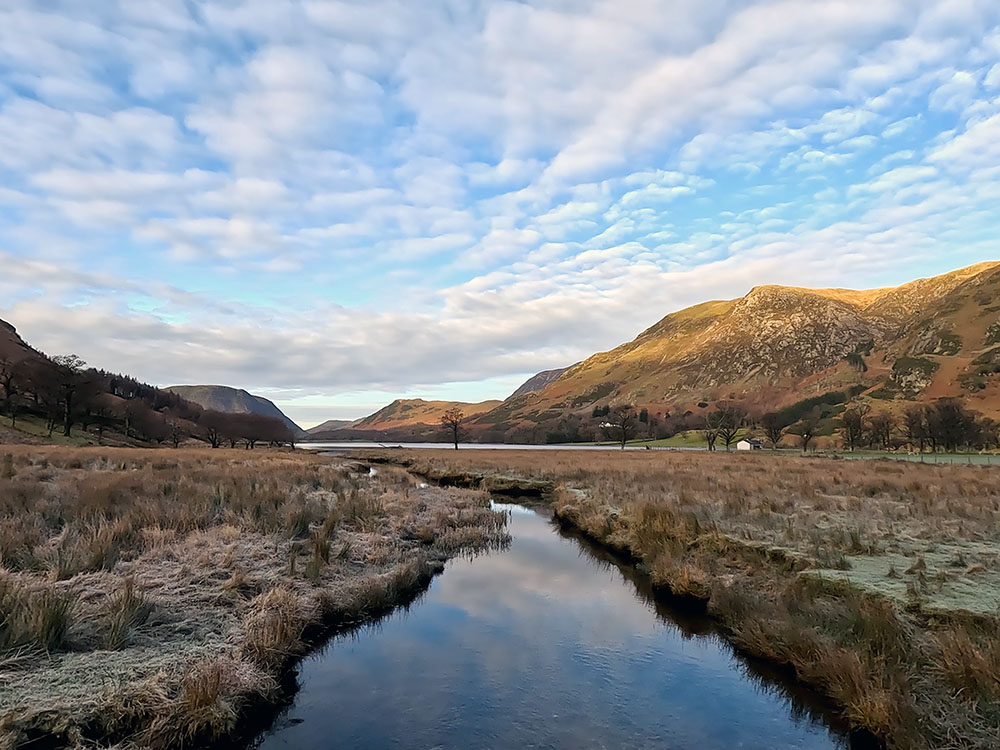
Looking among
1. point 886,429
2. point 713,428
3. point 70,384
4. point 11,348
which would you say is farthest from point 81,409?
point 886,429

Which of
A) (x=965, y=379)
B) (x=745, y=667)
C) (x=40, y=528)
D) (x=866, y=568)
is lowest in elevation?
(x=745, y=667)

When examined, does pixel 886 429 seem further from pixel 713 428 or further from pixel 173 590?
pixel 173 590

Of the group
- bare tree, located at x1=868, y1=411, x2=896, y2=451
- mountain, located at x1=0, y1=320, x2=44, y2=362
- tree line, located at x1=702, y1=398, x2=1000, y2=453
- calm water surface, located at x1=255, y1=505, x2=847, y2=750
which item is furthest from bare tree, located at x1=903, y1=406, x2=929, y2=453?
mountain, located at x1=0, y1=320, x2=44, y2=362

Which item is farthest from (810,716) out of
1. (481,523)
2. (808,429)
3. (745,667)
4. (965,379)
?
(965,379)

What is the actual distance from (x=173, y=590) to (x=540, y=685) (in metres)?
6.65

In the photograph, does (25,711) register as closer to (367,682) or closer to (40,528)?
(367,682)

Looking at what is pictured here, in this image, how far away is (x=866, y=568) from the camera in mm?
11781

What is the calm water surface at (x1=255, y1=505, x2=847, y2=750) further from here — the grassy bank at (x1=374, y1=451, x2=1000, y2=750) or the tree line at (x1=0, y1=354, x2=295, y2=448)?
the tree line at (x1=0, y1=354, x2=295, y2=448)

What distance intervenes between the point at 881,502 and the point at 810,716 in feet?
52.7

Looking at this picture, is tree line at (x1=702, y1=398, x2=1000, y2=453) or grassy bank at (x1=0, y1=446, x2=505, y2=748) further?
tree line at (x1=702, y1=398, x2=1000, y2=453)

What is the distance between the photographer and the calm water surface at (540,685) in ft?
23.4

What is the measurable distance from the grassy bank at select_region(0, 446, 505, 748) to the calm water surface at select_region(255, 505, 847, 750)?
92cm

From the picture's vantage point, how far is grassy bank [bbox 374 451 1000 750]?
22.3 feet

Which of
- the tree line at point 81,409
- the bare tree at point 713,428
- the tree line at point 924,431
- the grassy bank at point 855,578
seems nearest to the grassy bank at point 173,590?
the grassy bank at point 855,578
